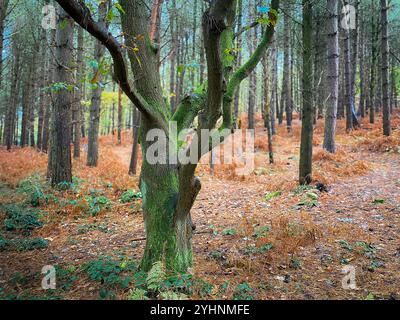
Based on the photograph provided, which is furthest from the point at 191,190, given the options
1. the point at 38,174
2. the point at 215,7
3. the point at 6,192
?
the point at 38,174

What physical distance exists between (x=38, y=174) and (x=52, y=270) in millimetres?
8360

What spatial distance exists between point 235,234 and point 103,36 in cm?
441

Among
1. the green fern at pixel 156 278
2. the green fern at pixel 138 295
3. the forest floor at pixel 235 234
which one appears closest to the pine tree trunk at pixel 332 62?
the forest floor at pixel 235 234

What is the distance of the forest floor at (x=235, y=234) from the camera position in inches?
169

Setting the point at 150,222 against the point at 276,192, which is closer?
the point at 150,222

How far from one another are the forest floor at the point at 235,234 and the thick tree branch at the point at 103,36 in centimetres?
244

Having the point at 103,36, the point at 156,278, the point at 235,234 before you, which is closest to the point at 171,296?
the point at 156,278

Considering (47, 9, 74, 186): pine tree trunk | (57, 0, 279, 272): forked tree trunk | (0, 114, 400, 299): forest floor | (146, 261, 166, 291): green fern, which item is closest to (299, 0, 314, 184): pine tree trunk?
(0, 114, 400, 299): forest floor

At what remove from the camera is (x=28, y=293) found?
4172mm

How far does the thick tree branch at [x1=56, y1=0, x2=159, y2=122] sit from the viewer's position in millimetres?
3127

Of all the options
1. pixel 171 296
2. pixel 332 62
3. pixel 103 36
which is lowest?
pixel 171 296

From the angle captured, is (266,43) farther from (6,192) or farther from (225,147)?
(225,147)

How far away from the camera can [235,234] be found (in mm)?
6289

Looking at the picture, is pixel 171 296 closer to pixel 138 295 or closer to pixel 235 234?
pixel 138 295
